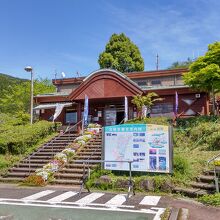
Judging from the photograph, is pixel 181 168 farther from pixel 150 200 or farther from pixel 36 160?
pixel 36 160

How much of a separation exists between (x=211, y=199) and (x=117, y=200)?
9.24 ft

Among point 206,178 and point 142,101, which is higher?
point 142,101

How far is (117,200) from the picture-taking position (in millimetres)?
10047

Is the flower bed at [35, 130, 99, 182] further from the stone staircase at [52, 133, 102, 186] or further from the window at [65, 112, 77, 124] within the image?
the window at [65, 112, 77, 124]

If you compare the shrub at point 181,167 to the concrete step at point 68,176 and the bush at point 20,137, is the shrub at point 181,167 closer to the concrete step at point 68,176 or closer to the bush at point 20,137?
the concrete step at point 68,176

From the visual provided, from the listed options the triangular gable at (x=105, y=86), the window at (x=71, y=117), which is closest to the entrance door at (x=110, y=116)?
the triangular gable at (x=105, y=86)

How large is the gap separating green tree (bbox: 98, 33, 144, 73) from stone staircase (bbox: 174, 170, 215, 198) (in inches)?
1263

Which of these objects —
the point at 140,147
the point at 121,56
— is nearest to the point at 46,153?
the point at 140,147

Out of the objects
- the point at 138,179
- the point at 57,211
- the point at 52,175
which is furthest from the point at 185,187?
the point at 52,175

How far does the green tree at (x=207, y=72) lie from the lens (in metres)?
18.5

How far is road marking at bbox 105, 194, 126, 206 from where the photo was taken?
9597 millimetres

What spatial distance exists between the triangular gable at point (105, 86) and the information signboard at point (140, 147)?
10106 millimetres

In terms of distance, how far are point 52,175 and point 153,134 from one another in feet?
16.5

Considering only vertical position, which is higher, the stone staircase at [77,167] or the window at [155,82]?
the window at [155,82]
